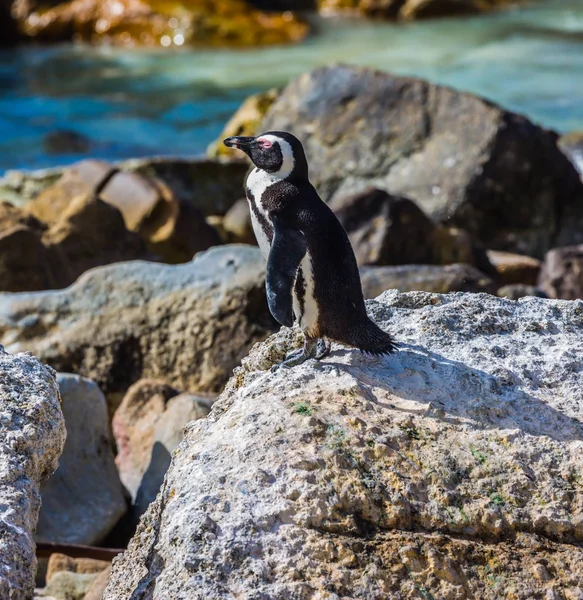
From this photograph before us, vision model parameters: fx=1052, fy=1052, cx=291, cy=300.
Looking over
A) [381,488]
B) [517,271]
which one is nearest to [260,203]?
[381,488]

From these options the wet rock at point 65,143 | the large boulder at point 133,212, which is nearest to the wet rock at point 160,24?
the wet rock at point 65,143

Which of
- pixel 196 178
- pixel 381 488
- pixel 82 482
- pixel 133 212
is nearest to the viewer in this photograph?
pixel 381 488

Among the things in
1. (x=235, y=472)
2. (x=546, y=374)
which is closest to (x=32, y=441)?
(x=235, y=472)

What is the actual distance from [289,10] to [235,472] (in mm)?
23403

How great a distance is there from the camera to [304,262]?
11.0ft

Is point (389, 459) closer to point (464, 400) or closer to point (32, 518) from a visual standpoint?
point (464, 400)

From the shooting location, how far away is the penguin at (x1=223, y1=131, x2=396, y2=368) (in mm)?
3238

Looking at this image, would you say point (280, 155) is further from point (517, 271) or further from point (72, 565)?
point (517, 271)

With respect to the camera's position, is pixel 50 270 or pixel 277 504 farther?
pixel 50 270

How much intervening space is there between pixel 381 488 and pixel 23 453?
926 mm

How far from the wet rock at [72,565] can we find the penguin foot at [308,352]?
1.70m

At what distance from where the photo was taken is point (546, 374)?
2.96m

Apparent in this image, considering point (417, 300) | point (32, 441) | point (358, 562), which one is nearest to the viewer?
point (358, 562)

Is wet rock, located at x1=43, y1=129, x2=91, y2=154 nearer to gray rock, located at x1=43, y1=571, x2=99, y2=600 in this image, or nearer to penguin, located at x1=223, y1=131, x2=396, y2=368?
gray rock, located at x1=43, y1=571, x2=99, y2=600
